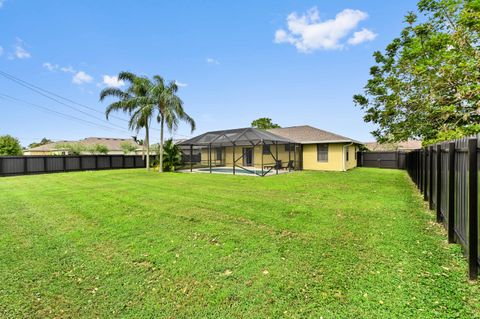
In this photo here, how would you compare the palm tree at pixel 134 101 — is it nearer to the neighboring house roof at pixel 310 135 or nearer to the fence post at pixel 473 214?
the neighboring house roof at pixel 310 135

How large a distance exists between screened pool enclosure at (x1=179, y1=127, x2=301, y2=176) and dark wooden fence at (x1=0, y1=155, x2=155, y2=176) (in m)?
6.11

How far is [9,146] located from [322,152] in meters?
36.4

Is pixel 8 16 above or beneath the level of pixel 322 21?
above

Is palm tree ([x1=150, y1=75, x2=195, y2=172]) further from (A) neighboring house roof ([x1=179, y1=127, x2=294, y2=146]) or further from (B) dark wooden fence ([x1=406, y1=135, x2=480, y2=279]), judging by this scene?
(B) dark wooden fence ([x1=406, y1=135, x2=480, y2=279])

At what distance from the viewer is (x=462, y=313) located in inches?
85.0

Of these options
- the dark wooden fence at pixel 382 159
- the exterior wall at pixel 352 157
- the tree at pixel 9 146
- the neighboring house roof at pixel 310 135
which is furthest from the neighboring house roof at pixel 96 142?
the dark wooden fence at pixel 382 159

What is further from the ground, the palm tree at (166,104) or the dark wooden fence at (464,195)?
the palm tree at (166,104)

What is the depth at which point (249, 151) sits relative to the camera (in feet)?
65.1

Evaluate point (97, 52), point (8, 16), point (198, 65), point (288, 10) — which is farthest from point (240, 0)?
point (8, 16)

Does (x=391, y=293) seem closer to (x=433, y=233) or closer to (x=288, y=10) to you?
(x=433, y=233)

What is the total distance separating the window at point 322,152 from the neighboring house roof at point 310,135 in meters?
0.59

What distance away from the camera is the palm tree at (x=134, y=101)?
17812mm

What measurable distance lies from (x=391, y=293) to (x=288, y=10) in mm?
14945

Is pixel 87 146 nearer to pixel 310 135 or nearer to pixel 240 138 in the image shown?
pixel 240 138
